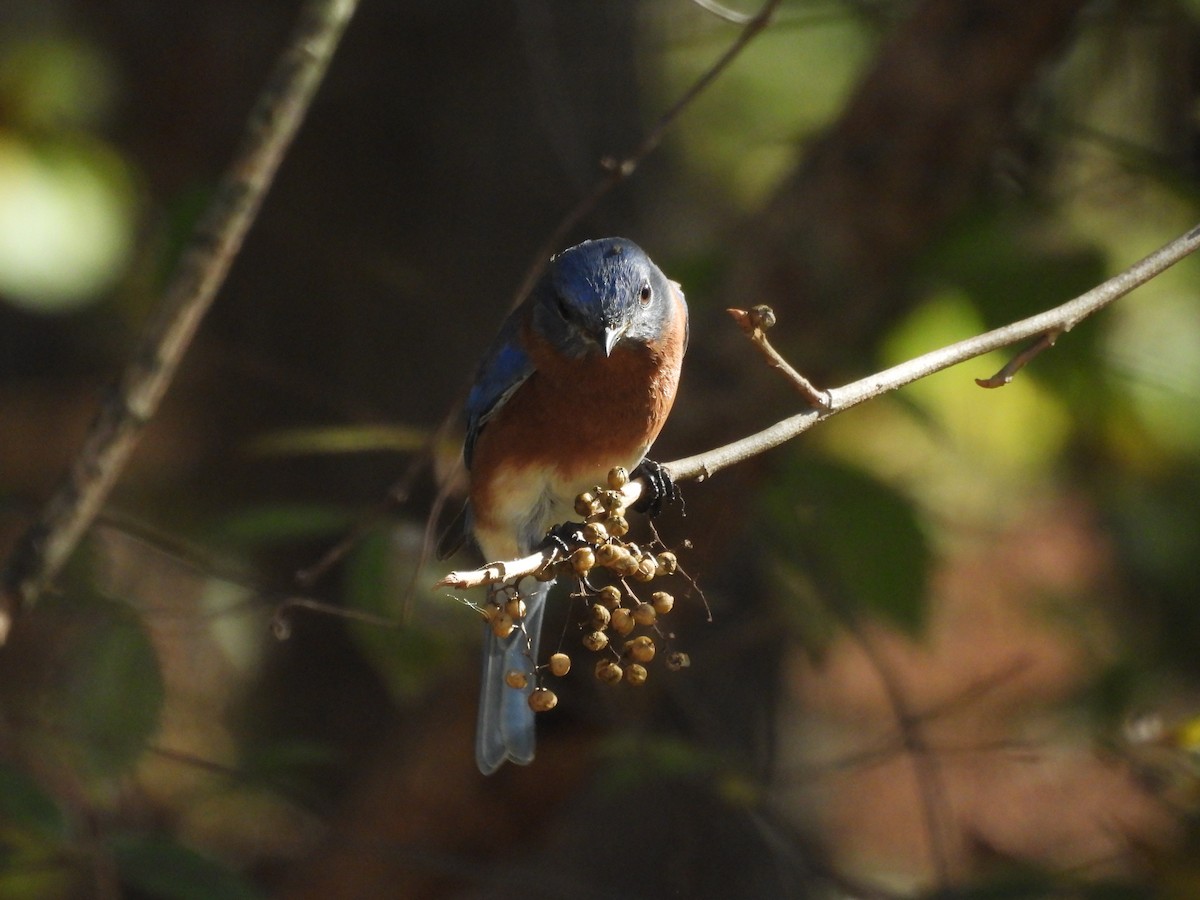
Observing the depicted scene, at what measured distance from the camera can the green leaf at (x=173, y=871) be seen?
2914 millimetres

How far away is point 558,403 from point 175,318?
0.89 metres

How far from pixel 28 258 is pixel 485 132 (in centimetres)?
219

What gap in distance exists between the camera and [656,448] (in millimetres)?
4012

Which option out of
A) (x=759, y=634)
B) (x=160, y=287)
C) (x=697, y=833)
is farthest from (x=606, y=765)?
(x=160, y=287)

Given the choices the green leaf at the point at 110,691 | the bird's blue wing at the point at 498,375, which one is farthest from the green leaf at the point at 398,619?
the green leaf at the point at 110,691

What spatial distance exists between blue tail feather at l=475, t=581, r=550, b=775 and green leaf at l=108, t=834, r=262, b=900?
0.65 meters

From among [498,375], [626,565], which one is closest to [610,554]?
[626,565]

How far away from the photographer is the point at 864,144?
405 cm

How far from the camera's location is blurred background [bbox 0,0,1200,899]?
3592 millimetres

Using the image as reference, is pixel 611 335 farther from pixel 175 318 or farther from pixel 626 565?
pixel 626 565

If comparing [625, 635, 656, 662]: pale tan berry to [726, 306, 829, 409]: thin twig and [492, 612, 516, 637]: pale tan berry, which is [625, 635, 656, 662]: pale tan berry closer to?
[492, 612, 516, 637]: pale tan berry

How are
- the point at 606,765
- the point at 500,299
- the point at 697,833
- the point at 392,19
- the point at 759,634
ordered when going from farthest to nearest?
the point at 392,19
the point at 500,299
the point at 697,833
the point at 759,634
the point at 606,765

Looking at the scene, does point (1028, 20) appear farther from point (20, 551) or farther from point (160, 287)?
point (20, 551)

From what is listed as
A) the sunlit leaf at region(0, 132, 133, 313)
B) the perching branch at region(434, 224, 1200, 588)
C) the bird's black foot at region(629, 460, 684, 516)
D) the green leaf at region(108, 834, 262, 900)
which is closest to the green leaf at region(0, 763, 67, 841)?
the green leaf at region(108, 834, 262, 900)
